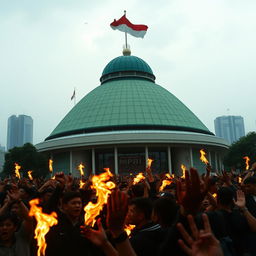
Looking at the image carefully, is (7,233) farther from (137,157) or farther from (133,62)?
(133,62)

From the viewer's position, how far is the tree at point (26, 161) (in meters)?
33.7

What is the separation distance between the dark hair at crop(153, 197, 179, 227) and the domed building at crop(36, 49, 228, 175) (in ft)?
97.5

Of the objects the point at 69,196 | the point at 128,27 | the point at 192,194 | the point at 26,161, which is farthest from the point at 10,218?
the point at 128,27

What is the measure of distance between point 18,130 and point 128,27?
97015 mm

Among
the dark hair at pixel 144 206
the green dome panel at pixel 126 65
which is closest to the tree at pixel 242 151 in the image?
the green dome panel at pixel 126 65

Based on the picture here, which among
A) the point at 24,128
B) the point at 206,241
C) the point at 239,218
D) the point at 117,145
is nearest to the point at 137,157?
the point at 117,145

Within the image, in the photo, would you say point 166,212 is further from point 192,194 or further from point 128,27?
point 128,27

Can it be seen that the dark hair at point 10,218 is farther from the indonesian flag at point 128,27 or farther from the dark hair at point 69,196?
the indonesian flag at point 128,27

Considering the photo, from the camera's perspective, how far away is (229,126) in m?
106

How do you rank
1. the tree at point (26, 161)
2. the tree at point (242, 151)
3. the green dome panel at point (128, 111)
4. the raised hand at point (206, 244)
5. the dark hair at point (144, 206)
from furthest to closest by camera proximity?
the tree at point (242, 151) → the green dome panel at point (128, 111) → the tree at point (26, 161) → the dark hair at point (144, 206) → the raised hand at point (206, 244)

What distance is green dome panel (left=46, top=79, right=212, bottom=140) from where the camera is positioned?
36750mm

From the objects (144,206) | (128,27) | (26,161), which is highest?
(128,27)

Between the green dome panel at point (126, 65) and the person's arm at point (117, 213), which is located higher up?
the green dome panel at point (126, 65)

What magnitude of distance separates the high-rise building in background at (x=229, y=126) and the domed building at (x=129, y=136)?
65.8m
